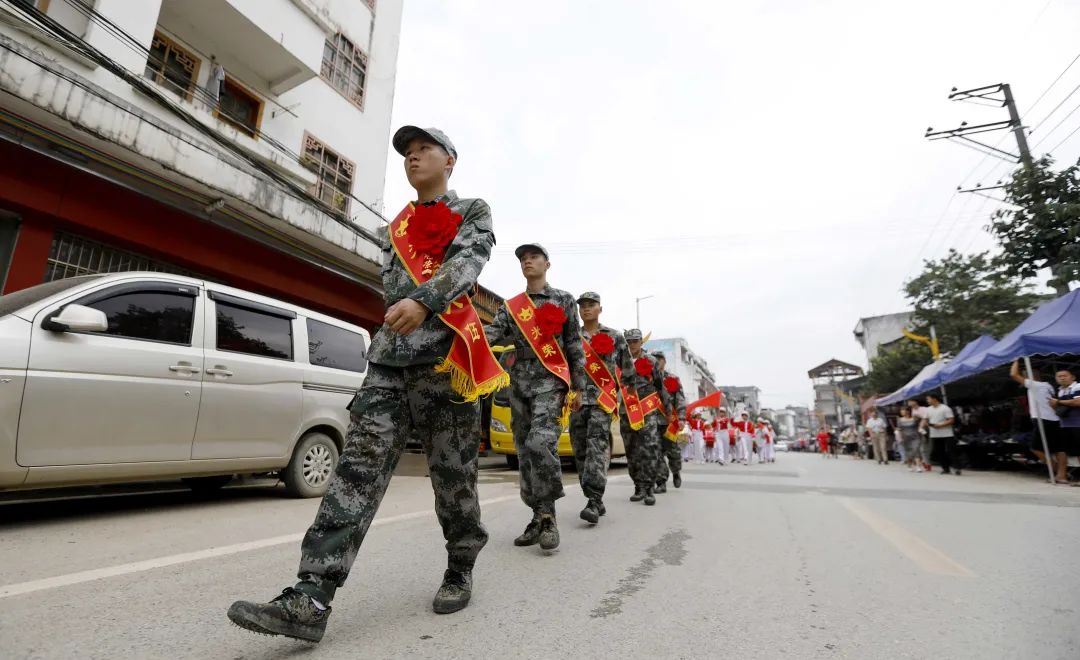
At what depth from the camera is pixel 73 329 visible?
3.36 metres

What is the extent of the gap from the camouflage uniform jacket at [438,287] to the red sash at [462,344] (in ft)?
0.13

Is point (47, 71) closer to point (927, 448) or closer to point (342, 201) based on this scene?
point (342, 201)

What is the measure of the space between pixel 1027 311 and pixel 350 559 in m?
24.1

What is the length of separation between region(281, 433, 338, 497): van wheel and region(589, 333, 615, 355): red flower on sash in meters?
2.79

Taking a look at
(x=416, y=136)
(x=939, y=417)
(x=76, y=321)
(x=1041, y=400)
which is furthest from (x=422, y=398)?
(x=939, y=417)

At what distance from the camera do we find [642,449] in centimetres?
574

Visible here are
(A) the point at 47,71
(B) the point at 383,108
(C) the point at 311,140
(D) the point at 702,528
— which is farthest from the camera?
(B) the point at 383,108

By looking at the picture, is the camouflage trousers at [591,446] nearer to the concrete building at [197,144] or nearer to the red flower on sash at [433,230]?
the red flower on sash at [433,230]

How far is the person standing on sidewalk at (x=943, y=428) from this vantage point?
11.1m

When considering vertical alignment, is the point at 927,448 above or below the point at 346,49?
below

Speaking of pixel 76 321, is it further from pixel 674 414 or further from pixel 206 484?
pixel 674 414

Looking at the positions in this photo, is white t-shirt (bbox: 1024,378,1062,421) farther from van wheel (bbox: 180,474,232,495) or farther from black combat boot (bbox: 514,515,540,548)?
van wheel (bbox: 180,474,232,495)

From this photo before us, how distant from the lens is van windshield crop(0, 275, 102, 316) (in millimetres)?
3367

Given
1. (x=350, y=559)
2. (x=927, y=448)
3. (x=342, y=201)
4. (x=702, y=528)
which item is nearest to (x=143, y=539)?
(x=350, y=559)
